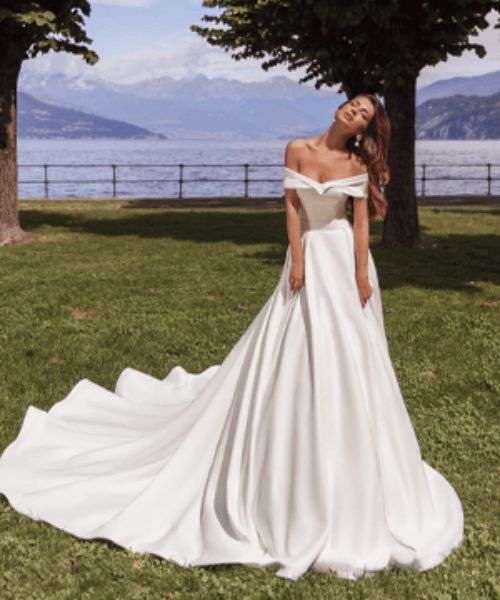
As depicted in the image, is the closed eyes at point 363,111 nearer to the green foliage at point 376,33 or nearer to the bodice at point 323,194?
the bodice at point 323,194

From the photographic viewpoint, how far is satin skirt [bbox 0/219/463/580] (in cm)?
435

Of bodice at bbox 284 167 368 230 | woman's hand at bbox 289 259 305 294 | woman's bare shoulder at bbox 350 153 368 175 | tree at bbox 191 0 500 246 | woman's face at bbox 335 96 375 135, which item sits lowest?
woman's hand at bbox 289 259 305 294

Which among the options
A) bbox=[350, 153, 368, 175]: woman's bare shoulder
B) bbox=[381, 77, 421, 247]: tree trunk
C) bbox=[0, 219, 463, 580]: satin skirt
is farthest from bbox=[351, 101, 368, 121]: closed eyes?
bbox=[381, 77, 421, 247]: tree trunk

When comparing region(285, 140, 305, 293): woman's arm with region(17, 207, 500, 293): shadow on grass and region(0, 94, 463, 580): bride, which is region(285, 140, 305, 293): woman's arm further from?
region(17, 207, 500, 293): shadow on grass

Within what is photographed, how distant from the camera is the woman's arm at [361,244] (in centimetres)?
449

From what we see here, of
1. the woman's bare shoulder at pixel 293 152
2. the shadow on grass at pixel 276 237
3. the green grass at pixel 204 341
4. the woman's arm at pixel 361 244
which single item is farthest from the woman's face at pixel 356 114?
the shadow on grass at pixel 276 237

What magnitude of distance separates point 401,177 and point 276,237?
322 centimetres

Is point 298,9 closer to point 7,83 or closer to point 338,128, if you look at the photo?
point 7,83

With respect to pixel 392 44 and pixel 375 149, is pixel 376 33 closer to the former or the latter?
pixel 392 44

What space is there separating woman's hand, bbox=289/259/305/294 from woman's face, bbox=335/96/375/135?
787mm

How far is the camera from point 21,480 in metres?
5.43

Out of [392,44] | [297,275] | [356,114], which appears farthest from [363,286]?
[392,44]

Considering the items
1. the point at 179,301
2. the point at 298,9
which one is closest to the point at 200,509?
the point at 179,301

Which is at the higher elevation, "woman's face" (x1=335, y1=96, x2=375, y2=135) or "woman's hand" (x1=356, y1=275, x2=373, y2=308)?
"woman's face" (x1=335, y1=96, x2=375, y2=135)
